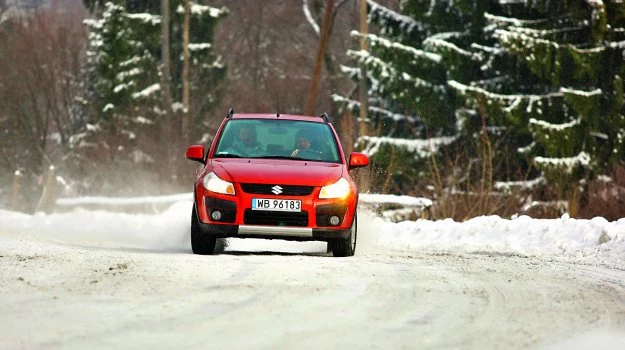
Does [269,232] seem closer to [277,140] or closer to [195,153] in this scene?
[195,153]

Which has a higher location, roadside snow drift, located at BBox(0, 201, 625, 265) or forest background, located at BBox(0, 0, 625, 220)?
roadside snow drift, located at BBox(0, 201, 625, 265)

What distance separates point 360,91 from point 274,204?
27.5 metres

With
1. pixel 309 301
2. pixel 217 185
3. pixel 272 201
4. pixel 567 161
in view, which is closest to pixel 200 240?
pixel 217 185

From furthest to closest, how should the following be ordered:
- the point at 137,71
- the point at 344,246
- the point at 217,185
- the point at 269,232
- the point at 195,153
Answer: the point at 137,71, the point at 195,153, the point at 344,246, the point at 217,185, the point at 269,232

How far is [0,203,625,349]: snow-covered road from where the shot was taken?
23.9 feet

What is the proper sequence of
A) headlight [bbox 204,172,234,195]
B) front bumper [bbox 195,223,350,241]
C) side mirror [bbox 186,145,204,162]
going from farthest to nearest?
side mirror [bbox 186,145,204,162] → headlight [bbox 204,172,234,195] → front bumper [bbox 195,223,350,241]

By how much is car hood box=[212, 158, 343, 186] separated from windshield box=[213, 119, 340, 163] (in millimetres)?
370

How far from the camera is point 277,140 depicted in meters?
15.1

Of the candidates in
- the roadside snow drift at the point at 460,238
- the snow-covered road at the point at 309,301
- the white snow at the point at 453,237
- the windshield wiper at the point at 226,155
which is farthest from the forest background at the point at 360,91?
the snow-covered road at the point at 309,301

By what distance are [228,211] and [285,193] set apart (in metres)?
0.59

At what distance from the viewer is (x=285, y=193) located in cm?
1322

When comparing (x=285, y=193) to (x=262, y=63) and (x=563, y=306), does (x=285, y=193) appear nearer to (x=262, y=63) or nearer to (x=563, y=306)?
(x=563, y=306)

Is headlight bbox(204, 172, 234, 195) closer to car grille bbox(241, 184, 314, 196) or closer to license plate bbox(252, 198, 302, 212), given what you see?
car grille bbox(241, 184, 314, 196)

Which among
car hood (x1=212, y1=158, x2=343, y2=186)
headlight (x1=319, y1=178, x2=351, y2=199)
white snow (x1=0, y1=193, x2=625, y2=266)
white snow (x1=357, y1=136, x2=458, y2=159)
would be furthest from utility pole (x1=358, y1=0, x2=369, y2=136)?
headlight (x1=319, y1=178, x2=351, y2=199)
